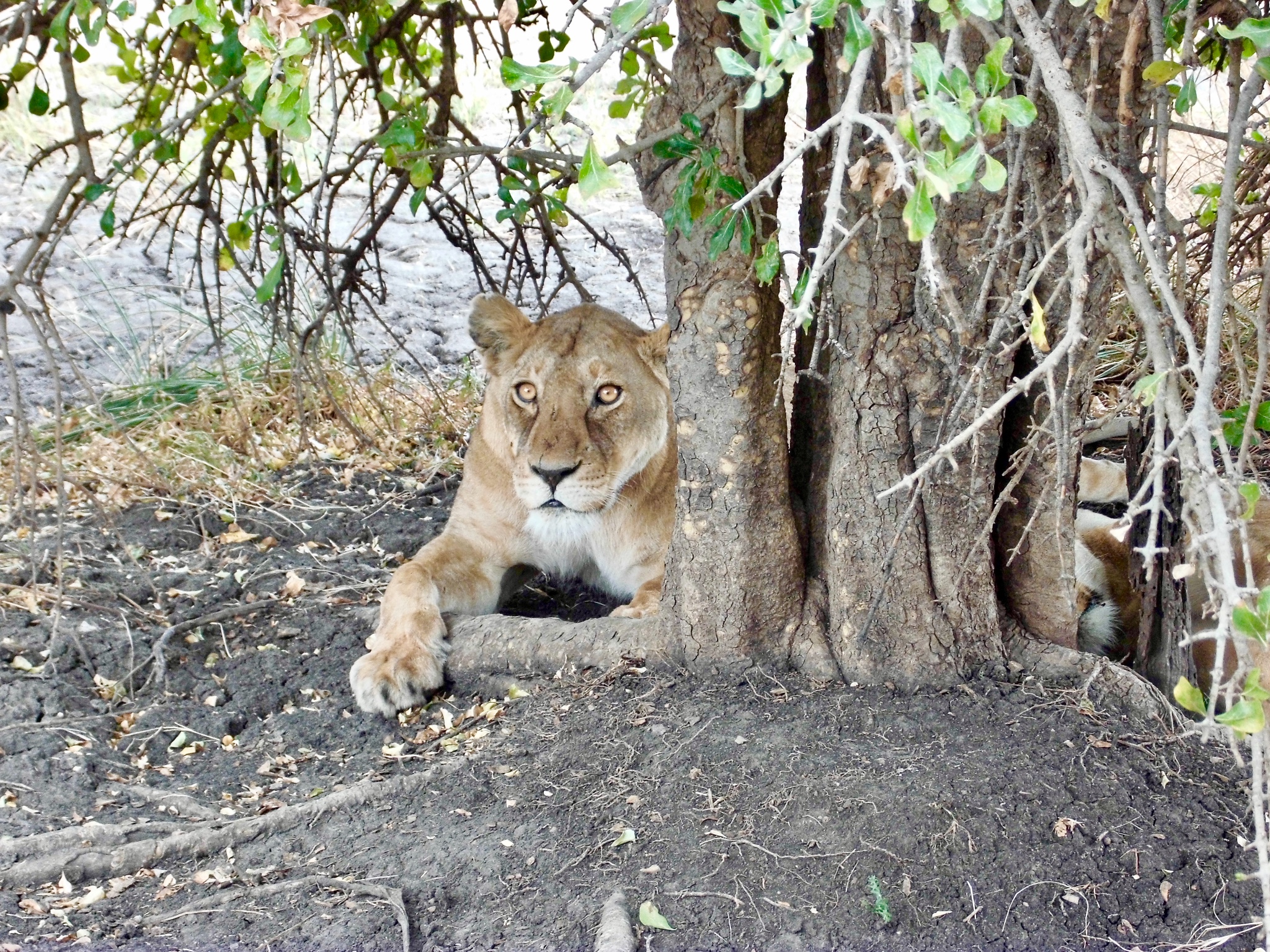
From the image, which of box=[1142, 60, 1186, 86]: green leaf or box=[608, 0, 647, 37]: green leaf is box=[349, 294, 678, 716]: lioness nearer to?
box=[1142, 60, 1186, 86]: green leaf

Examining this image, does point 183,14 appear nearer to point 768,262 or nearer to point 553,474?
point 768,262

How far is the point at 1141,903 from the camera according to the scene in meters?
2.29

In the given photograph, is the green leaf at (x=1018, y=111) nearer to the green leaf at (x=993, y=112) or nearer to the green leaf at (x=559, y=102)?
the green leaf at (x=993, y=112)

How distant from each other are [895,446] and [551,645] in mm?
1177

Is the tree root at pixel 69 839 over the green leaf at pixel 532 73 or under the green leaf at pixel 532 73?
under

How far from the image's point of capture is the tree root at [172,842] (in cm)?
257

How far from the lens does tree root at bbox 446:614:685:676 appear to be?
3275 mm

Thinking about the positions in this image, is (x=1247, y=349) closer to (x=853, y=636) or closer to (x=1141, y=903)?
(x=853, y=636)

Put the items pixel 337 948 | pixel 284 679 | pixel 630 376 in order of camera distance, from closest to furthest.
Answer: pixel 337 948, pixel 284 679, pixel 630 376

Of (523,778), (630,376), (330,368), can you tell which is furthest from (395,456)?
(523,778)

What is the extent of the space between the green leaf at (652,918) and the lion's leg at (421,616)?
1274 mm

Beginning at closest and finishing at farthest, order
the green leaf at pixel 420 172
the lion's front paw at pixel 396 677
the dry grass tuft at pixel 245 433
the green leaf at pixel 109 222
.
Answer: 1. the green leaf at pixel 420 172
2. the lion's front paw at pixel 396 677
3. the green leaf at pixel 109 222
4. the dry grass tuft at pixel 245 433

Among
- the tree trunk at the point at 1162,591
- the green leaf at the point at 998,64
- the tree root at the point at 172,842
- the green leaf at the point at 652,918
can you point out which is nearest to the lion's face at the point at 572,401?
the tree root at the point at 172,842

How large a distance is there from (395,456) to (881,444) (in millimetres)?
3146
